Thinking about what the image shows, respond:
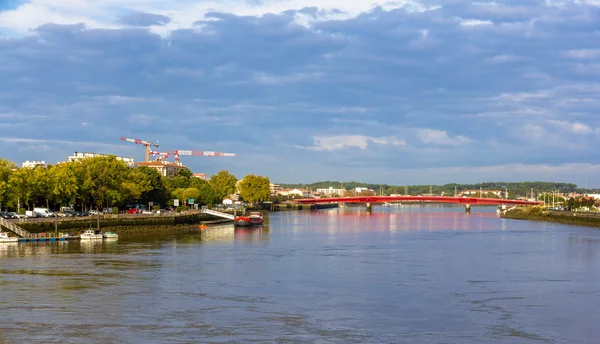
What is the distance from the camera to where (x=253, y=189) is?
6658 inches

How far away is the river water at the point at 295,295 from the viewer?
2525 centimetres

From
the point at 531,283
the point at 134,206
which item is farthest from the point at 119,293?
the point at 134,206

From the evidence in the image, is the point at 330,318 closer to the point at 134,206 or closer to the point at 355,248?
the point at 355,248

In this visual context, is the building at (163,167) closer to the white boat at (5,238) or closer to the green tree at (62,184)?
the green tree at (62,184)

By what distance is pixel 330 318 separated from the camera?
27.7m

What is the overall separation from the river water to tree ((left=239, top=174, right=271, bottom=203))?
367 feet

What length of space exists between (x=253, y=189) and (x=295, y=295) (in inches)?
5383

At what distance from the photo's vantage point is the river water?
25.2 metres

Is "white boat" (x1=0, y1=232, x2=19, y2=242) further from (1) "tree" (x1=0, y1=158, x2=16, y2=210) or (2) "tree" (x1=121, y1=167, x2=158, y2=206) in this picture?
(2) "tree" (x1=121, y1=167, x2=158, y2=206)

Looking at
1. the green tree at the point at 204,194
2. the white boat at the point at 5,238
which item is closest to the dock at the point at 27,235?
the white boat at the point at 5,238

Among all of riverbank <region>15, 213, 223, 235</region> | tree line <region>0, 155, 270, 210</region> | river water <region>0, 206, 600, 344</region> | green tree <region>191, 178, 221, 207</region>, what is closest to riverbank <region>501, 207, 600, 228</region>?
river water <region>0, 206, 600, 344</region>

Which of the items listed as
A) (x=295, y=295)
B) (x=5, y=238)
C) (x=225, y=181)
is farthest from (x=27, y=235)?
(x=225, y=181)

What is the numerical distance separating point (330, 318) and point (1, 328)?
1120 centimetres

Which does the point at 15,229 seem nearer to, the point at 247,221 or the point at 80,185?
the point at 80,185
